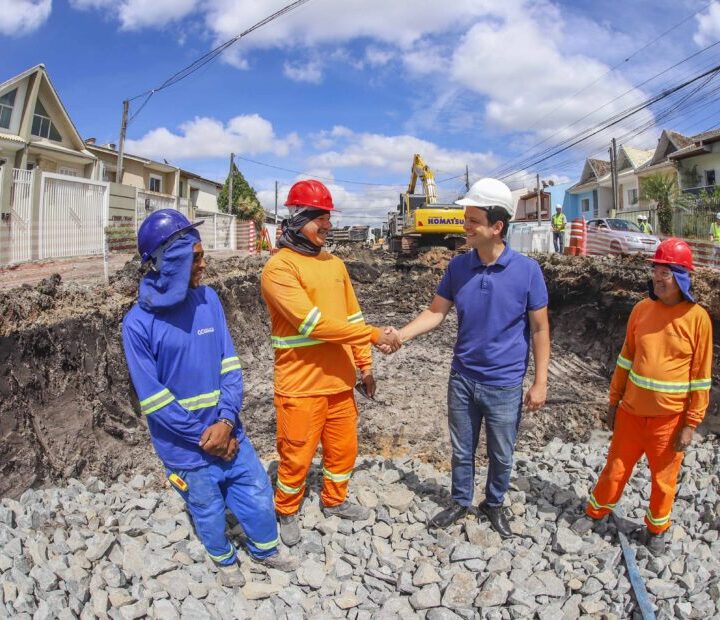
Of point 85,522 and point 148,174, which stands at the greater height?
point 148,174

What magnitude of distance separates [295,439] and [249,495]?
446 millimetres

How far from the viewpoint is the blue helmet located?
255cm

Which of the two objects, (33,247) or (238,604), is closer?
(238,604)

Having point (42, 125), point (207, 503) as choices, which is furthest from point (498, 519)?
point (42, 125)

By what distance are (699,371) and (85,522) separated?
12.3ft

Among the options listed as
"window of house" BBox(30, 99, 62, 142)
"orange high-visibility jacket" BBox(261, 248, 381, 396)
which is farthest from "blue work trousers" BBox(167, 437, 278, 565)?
"window of house" BBox(30, 99, 62, 142)

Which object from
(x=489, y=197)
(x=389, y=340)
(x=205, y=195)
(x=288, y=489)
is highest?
(x=205, y=195)

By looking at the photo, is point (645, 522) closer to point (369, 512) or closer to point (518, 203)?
point (369, 512)

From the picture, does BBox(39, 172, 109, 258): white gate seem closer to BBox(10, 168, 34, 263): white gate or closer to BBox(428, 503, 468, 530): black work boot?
BBox(10, 168, 34, 263): white gate

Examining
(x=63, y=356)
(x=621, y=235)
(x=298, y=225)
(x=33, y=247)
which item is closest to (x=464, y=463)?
(x=298, y=225)

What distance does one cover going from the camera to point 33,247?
10828 mm

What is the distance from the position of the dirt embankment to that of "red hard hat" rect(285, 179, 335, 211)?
2.90 meters

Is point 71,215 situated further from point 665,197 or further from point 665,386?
point 665,197

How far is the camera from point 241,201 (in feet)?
130
